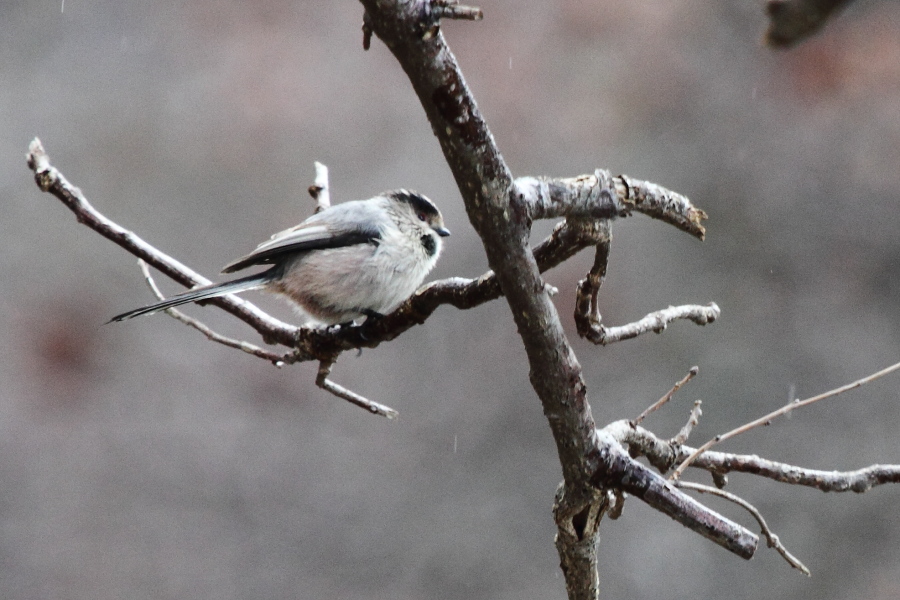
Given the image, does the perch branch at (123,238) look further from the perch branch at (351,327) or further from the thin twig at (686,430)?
the thin twig at (686,430)

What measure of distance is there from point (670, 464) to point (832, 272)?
2.98 meters

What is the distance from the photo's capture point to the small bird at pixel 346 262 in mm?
2189

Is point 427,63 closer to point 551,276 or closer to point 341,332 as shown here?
point 341,332

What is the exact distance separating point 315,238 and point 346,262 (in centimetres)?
12

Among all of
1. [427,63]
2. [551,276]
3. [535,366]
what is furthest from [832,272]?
[427,63]

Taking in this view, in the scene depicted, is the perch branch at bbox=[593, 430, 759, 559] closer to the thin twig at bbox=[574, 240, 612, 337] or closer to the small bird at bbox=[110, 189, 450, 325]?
the thin twig at bbox=[574, 240, 612, 337]

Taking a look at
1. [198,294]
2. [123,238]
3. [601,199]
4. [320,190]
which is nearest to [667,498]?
[601,199]

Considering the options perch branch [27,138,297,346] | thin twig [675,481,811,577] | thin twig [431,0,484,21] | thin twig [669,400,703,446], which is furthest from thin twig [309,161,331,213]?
thin twig [431,0,484,21]

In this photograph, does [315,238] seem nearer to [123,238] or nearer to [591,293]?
[123,238]

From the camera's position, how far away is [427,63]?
2.70ft

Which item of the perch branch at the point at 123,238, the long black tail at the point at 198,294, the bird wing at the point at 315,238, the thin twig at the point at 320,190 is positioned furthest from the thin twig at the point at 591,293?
the thin twig at the point at 320,190

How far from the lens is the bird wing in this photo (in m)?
2.24

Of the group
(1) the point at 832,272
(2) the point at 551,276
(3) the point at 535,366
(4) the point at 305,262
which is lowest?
(3) the point at 535,366

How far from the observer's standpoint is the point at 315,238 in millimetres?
2254
